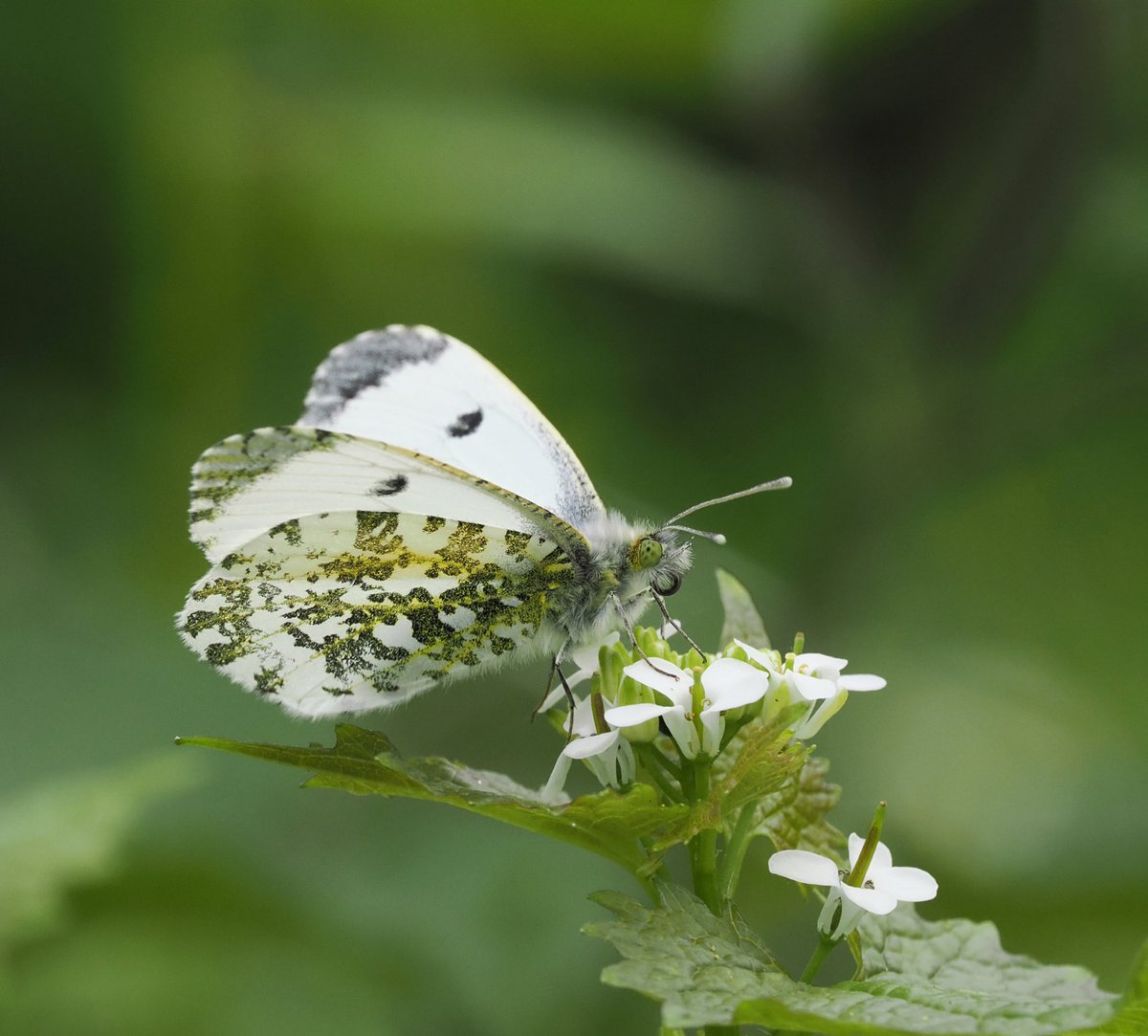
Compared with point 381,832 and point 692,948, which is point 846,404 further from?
point 692,948

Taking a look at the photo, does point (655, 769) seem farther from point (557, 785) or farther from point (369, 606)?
point (369, 606)

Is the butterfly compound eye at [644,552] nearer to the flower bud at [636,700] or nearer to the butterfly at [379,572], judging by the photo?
the butterfly at [379,572]

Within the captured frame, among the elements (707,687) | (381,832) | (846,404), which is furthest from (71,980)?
(846,404)

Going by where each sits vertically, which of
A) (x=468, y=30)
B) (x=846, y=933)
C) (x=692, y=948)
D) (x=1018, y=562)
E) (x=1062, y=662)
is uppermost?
(x=468, y=30)

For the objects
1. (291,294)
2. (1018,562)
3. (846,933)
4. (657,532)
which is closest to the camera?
(846,933)

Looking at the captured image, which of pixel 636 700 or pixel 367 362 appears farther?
pixel 367 362

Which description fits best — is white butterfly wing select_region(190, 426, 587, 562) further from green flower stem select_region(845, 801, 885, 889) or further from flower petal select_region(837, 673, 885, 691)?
green flower stem select_region(845, 801, 885, 889)

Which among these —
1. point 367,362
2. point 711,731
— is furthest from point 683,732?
point 367,362
